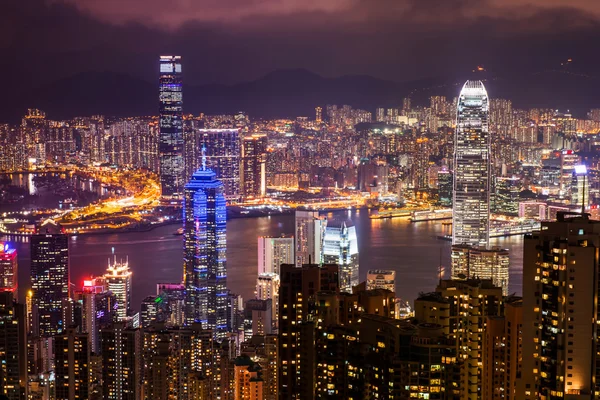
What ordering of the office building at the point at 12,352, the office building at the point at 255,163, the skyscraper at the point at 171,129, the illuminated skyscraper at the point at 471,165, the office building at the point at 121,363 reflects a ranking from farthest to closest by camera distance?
the office building at the point at 255,163, the skyscraper at the point at 171,129, the illuminated skyscraper at the point at 471,165, the office building at the point at 121,363, the office building at the point at 12,352

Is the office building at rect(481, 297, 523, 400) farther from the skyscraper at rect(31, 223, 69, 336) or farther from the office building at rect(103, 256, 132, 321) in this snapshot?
the office building at rect(103, 256, 132, 321)

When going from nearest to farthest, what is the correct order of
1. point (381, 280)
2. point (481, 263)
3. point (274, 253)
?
point (381, 280) → point (481, 263) → point (274, 253)

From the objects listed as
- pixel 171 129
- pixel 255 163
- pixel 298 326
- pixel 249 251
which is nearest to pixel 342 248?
pixel 249 251

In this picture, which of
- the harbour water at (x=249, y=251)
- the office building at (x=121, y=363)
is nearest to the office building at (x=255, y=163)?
the harbour water at (x=249, y=251)

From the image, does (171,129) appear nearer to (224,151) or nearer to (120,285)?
(224,151)

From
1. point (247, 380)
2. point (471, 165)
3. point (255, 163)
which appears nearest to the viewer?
point (247, 380)

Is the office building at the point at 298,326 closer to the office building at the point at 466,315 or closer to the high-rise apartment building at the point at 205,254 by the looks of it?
the office building at the point at 466,315
